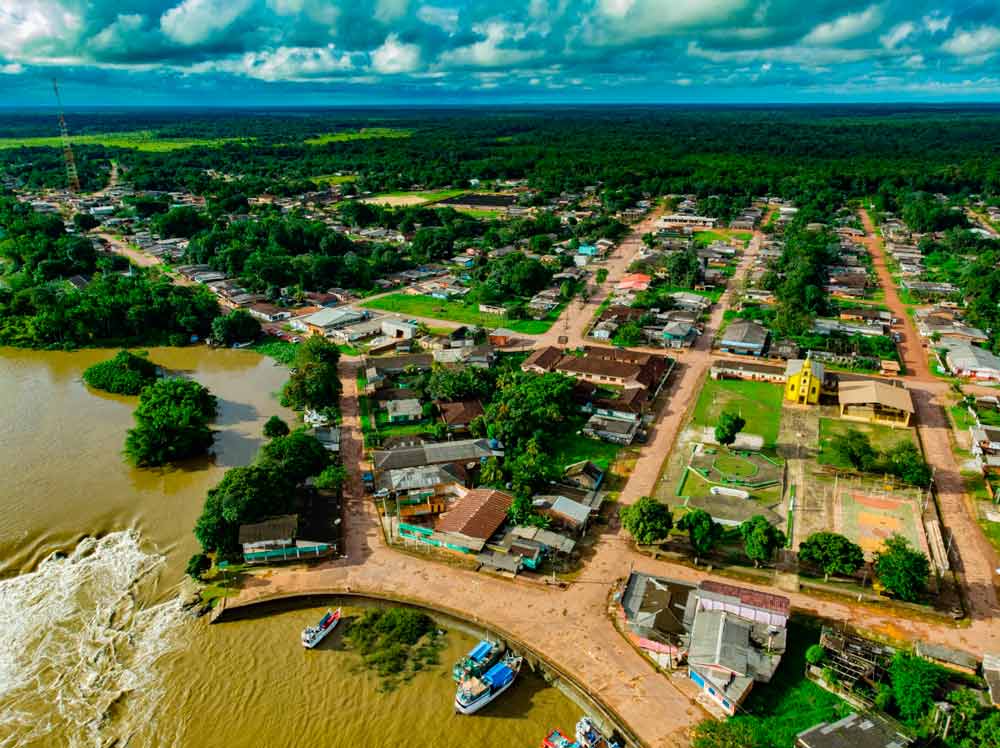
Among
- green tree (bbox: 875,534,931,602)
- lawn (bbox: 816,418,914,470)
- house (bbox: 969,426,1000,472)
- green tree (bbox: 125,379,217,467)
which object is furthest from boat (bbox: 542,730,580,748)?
house (bbox: 969,426,1000,472)

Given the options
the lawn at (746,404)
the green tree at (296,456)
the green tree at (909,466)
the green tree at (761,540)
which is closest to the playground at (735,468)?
the lawn at (746,404)

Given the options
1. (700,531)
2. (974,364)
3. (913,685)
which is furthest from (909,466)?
(974,364)

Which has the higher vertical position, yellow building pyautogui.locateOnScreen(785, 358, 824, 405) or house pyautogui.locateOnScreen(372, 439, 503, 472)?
yellow building pyautogui.locateOnScreen(785, 358, 824, 405)

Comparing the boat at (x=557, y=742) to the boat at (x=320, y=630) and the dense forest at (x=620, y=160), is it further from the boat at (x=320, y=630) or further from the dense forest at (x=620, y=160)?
the dense forest at (x=620, y=160)

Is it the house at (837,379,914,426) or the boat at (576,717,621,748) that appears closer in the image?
the boat at (576,717,621,748)

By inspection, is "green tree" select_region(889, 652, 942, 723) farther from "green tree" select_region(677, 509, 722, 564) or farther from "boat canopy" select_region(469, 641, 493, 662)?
"boat canopy" select_region(469, 641, 493, 662)

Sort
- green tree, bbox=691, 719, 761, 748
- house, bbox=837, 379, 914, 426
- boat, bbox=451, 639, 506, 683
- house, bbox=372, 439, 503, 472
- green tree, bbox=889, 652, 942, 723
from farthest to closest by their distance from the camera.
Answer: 1. house, bbox=837, 379, 914, 426
2. house, bbox=372, 439, 503, 472
3. boat, bbox=451, 639, 506, 683
4. green tree, bbox=889, 652, 942, 723
5. green tree, bbox=691, 719, 761, 748

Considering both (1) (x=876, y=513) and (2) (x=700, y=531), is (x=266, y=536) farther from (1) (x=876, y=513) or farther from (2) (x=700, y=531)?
(1) (x=876, y=513)

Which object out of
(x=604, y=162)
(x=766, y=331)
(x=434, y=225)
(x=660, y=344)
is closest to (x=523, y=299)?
(x=660, y=344)

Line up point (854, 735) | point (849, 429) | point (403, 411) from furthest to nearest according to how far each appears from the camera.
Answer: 1. point (403, 411)
2. point (849, 429)
3. point (854, 735)
